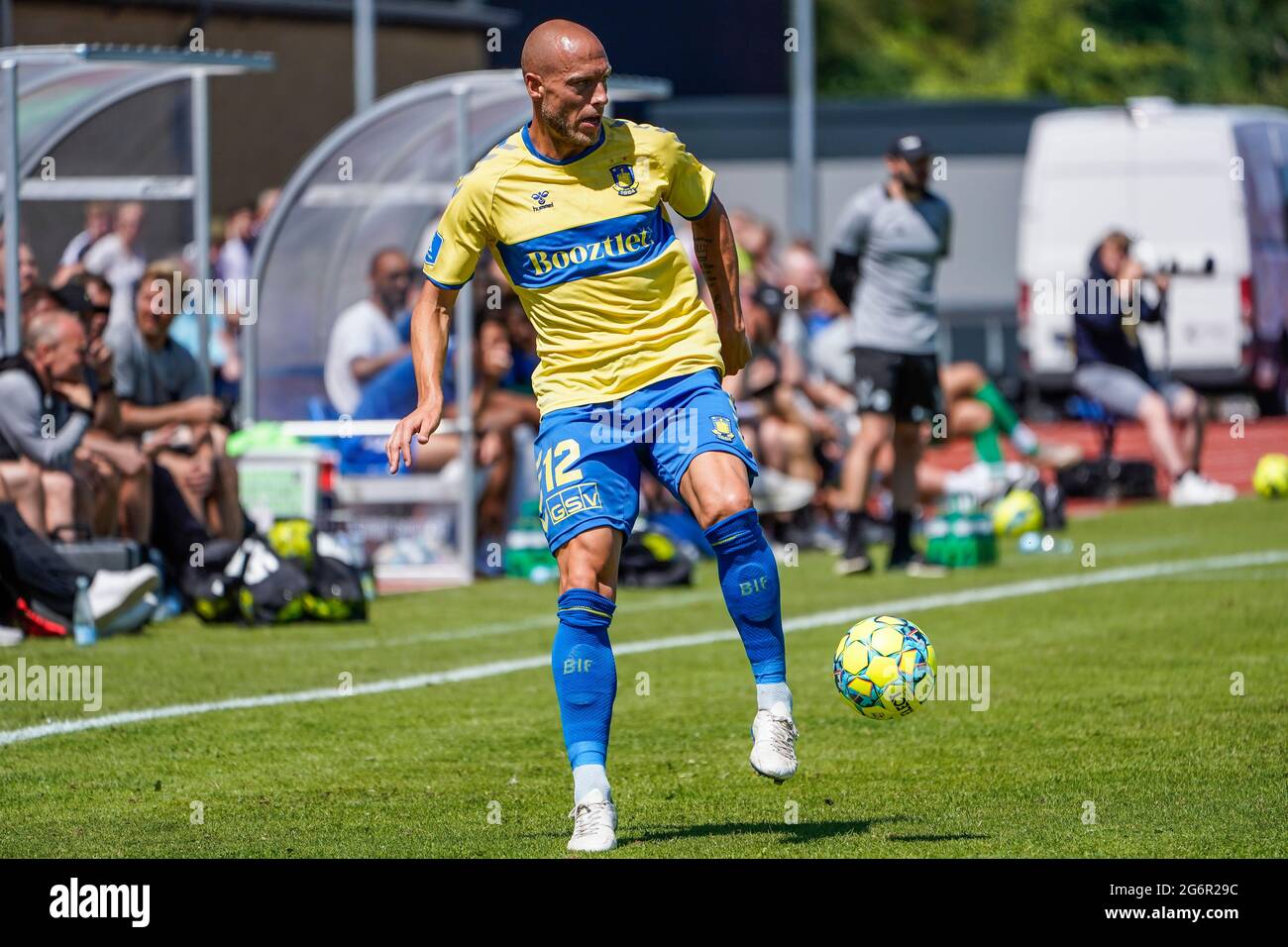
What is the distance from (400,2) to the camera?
87.5 feet

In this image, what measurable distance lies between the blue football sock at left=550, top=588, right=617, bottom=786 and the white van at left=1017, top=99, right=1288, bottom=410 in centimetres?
2000

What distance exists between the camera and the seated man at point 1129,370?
1888 cm

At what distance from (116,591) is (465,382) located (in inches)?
146

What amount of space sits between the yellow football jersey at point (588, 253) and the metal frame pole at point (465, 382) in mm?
7768

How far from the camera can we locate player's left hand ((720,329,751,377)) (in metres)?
7.44

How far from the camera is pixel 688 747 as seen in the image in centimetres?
852

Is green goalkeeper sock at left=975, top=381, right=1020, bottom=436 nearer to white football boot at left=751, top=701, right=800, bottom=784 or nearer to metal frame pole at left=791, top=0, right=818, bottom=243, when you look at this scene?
metal frame pole at left=791, top=0, right=818, bottom=243

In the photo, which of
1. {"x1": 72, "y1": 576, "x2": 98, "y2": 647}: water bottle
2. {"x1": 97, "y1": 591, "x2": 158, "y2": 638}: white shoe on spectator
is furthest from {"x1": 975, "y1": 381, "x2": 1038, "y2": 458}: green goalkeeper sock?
{"x1": 72, "y1": 576, "x2": 98, "y2": 647}: water bottle

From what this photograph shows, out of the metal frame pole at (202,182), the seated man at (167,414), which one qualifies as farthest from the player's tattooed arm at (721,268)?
the metal frame pole at (202,182)

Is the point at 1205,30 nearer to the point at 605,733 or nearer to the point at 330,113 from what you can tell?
the point at 330,113

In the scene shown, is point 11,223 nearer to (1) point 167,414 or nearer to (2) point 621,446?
(1) point 167,414

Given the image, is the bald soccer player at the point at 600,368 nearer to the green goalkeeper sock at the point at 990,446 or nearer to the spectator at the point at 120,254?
the spectator at the point at 120,254

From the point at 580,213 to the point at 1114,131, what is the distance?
69.2 feet

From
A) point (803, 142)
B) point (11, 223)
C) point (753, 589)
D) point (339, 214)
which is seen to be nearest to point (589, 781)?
point (753, 589)
